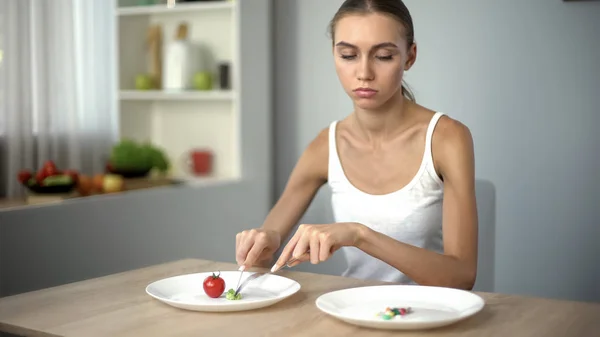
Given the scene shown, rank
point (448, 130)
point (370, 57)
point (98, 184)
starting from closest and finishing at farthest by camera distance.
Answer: point (370, 57) → point (448, 130) → point (98, 184)

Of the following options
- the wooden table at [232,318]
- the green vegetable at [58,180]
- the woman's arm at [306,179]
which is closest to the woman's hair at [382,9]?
the woman's arm at [306,179]

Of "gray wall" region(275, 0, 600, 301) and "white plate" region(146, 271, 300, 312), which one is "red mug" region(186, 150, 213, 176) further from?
"white plate" region(146, 271, 300, 312)

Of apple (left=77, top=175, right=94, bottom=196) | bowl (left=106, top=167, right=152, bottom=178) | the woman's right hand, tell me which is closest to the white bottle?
bowl (left=106, top=167, right=152, bottom=178)

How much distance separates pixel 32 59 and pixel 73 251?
113cm

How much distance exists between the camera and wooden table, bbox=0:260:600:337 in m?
1.19

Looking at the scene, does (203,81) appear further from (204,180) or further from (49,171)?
(49,171)

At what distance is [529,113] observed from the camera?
2859 millimetres

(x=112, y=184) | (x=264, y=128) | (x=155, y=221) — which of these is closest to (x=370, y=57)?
(x=155, y=221)

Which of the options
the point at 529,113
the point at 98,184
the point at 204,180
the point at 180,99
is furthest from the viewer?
the point at 180,99

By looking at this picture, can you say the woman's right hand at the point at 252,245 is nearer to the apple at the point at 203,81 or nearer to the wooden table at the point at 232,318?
the wooden table at the point at 232,318

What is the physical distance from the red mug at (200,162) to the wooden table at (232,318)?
261 centimetres

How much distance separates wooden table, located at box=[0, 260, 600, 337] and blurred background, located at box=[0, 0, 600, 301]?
980 mm

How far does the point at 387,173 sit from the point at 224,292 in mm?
645

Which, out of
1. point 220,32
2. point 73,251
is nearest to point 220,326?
point 73,251
